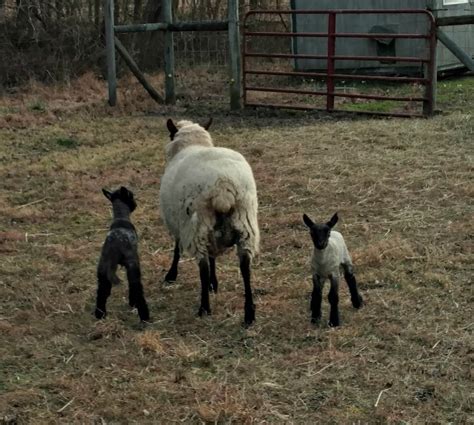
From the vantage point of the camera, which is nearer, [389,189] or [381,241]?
[381,241]

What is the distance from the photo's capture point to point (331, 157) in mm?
9266

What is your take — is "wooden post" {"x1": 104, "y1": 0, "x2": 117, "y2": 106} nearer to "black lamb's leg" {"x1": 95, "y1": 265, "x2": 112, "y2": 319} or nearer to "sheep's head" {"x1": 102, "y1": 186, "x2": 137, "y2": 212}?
"sheep's head" {"x1": 102, "y1": 186, "x2": 137, "y2": 212}

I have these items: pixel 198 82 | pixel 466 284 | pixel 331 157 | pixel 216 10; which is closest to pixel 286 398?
pixel 466 284

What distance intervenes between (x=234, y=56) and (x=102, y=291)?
27.5 ft

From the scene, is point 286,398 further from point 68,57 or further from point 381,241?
point 68,57

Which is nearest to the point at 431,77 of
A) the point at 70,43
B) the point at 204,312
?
the point at 204,312

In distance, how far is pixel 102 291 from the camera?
4.89 metres

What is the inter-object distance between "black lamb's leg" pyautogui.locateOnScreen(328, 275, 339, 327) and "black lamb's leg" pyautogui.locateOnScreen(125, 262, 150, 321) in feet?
3.89

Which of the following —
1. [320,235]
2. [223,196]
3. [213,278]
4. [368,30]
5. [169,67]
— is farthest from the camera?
[368,30]

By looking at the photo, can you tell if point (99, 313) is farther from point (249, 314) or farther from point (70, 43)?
point (70, 43)

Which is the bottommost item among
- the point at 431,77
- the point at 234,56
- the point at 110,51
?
the point at 431,77

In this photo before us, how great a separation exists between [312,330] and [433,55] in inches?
300

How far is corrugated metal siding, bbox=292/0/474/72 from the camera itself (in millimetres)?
14977

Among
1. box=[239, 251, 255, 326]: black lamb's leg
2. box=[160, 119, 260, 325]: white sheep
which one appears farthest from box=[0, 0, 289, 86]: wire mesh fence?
box=[239, 251, 255, 326]: black lamb's leg
